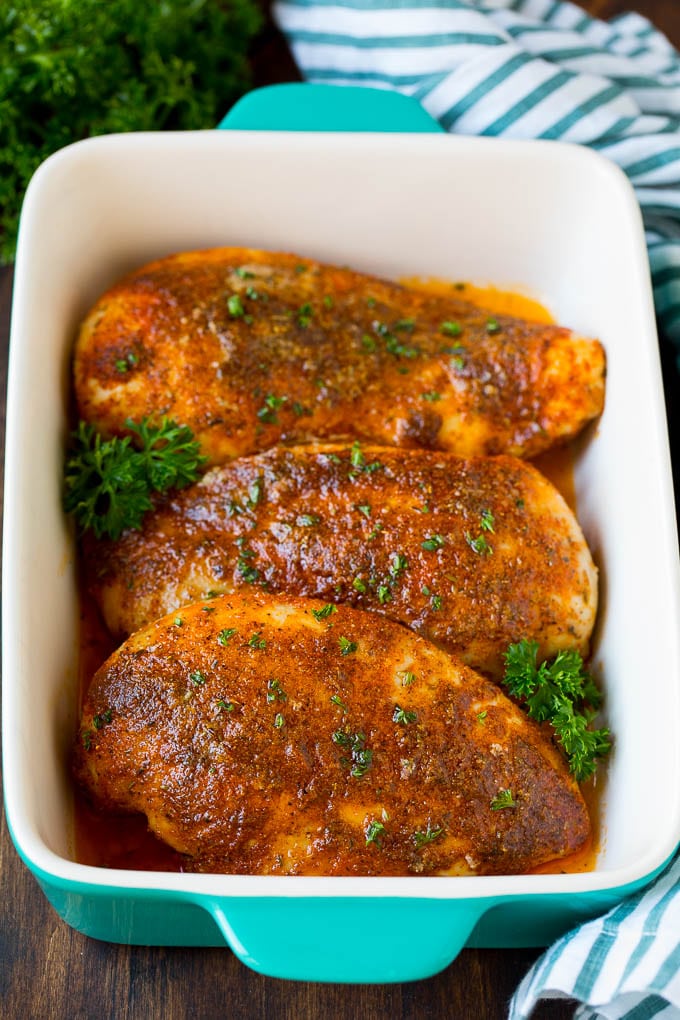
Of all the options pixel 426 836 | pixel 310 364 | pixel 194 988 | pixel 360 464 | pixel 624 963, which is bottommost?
pixel 194 988

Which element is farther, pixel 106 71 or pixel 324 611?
pixel 106 71

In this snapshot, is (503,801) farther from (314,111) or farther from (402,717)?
(314,111)

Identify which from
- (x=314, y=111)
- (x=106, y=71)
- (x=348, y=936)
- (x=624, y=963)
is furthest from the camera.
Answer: (x=106, y=71)

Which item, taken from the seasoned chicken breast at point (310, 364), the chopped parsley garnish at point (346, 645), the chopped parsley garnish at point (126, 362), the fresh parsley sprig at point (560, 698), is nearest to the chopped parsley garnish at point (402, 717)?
the chopped parsley garnish at point (346, 645)

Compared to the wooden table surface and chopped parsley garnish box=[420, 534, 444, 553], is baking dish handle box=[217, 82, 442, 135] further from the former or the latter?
the wooden table surface

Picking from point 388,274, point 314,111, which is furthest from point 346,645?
point 314,111
